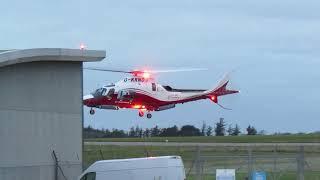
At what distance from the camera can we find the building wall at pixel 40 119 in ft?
81.3

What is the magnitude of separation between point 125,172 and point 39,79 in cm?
604

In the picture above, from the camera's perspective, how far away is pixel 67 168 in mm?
26844

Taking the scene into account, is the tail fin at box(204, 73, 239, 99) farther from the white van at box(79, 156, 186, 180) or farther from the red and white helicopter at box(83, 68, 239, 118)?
the white van at box(79, 156, 186, 180)

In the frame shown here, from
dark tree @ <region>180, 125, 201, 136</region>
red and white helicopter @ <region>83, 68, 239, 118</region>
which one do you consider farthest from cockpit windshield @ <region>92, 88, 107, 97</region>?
dark tree @ <region>180, 125, 201, 136</region>

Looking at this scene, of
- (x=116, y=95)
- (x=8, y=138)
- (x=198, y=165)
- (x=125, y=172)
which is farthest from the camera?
(x=116, y=95)

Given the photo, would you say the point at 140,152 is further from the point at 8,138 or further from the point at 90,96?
the point at 8,138

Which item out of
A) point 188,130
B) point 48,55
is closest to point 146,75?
point 48,55

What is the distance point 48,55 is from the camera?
85.0 ft

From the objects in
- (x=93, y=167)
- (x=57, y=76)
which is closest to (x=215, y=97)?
(x=57, y=76)

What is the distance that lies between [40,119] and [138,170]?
5623 mm

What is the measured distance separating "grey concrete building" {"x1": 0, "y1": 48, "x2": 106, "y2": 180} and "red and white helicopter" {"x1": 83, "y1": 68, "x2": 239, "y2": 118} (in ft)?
91.3

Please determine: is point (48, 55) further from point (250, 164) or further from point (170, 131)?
point (170, 131)

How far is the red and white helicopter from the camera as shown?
2196 inches

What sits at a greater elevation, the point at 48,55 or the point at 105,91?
the point at 105,91
